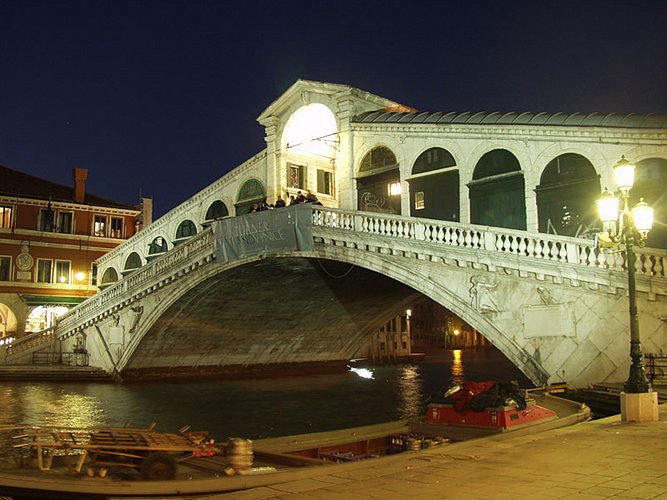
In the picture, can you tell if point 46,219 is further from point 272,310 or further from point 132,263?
point 272,310

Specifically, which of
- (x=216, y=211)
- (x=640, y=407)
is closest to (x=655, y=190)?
(x=640, y=407)

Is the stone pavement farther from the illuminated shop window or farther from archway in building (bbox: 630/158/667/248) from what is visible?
the illuminated shop window

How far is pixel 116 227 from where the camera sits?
4212 cm

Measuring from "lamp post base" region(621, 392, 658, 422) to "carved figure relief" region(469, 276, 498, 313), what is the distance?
7293 millimetres

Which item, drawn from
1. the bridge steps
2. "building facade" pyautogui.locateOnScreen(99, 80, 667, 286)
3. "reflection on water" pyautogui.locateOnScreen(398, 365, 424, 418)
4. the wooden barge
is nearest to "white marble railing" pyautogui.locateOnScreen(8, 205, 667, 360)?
"building facade" pyautogui.locateOnScreen(99, 80, 667, 286)

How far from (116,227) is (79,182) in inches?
137

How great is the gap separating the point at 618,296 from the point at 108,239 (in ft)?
107

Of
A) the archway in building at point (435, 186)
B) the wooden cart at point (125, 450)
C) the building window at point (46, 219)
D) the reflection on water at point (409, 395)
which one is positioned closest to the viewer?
the wooden cart at point (125, 450)

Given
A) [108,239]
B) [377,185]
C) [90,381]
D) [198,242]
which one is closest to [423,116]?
[377,185]

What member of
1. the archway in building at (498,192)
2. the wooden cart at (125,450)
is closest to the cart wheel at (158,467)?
the wooden cart at (125,450)

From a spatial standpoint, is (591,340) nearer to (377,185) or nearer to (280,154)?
(377,185)

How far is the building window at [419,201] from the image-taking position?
23.5 metres

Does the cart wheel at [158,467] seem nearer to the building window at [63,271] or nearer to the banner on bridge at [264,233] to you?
the banner on bridge at [264,233]

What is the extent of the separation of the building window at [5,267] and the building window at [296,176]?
742 inches
